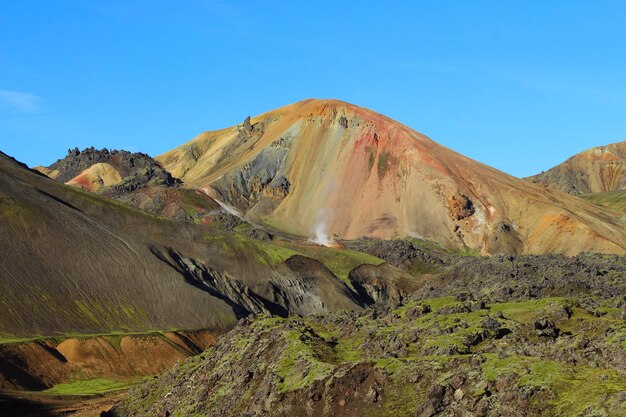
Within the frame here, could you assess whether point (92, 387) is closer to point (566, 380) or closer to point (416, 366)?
point (416, 366)

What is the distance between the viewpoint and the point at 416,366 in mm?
35531

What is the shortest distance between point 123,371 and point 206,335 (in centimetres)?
1711

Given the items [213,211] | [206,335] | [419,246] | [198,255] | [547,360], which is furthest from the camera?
[213,211]

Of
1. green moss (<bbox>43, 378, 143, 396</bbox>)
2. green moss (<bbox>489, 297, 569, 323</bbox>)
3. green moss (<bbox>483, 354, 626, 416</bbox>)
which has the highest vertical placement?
green moss (<bbox>489, 297, 569, 323</bbox>)

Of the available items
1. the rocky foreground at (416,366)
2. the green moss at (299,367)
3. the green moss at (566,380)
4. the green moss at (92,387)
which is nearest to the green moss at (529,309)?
the rocky foreground at (416,366)

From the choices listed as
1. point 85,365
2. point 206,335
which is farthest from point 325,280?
point 85,365

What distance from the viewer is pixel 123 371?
86.4 metres

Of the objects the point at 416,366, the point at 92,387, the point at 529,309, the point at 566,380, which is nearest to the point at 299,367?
the point at 416,366

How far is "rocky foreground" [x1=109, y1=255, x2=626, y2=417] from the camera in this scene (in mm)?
30828

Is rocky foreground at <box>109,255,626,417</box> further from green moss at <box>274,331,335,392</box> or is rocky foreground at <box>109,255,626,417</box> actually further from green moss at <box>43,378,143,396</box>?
green moss at <box>43,378,143,396</box>

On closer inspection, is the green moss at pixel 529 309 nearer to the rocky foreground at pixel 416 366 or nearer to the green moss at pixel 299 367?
the rocky foreground at pixel 416 366

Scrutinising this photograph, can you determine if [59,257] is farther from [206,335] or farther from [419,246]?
[419,246]

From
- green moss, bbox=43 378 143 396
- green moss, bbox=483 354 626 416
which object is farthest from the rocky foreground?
green moss, bbox=43 378 143 396

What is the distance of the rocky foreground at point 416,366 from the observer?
3083 centimetres
